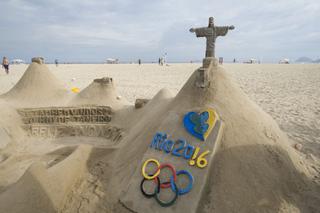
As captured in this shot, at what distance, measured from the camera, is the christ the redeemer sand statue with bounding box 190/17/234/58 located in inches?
131

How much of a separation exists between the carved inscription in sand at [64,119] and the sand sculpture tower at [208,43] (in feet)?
13.4

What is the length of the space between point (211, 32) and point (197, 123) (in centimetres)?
143

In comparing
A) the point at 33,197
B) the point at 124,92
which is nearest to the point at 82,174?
the point at 33,197

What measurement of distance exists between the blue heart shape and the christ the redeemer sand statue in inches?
41.5

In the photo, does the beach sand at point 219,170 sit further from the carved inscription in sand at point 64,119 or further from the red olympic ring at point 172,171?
the carved inscription in sand at point 64,119

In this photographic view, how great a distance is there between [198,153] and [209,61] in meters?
1.47

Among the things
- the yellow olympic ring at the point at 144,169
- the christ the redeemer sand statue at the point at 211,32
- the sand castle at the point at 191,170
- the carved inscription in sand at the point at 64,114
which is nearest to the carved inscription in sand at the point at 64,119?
the carved inscription in sand at the point at 64,114

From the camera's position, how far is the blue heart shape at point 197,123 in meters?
2.95

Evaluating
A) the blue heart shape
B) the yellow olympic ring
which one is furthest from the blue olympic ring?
the blue heart shape

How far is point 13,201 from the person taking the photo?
295cm

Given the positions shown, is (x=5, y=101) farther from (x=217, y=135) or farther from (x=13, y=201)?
(x=217, y=135)

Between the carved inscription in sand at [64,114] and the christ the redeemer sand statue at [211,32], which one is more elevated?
the christ the redeemer sand statue at [211,32]

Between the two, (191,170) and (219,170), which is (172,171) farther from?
(219,170)

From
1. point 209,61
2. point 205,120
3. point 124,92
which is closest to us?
point 205,120
